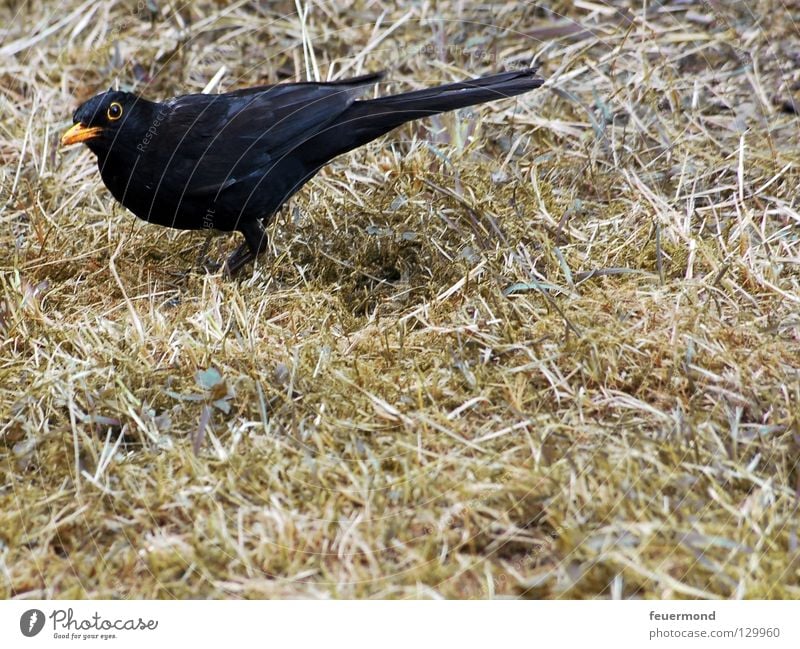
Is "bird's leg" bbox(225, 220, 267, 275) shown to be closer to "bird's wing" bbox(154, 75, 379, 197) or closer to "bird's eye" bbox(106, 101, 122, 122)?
"bird's wing" bbox(154, 75, 379, 197)

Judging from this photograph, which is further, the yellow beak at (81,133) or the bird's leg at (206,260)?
the bird's leg at (206,260)

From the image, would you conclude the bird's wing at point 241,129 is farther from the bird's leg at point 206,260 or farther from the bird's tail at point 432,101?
the bird's leg at point 206,260

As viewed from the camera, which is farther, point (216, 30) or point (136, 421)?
point (216, 30)

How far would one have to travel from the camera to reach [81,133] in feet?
12.0

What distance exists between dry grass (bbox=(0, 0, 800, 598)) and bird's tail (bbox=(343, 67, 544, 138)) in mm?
324

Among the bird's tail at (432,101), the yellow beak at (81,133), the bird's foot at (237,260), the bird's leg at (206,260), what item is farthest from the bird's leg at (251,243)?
the yellow beak at (81,133)

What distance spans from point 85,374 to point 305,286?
1005 mm

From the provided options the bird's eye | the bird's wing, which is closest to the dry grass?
the bird's wing

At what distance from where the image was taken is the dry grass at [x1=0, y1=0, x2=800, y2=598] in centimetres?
243

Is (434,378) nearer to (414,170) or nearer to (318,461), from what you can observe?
(318,461)

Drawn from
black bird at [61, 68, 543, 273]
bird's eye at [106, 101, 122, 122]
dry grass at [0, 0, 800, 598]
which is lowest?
dry grass at [0, 0, 800, 598]

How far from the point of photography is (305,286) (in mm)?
3717

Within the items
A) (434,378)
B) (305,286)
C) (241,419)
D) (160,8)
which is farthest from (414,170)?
(160,8)

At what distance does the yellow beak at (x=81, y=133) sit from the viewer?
3.62 meters
